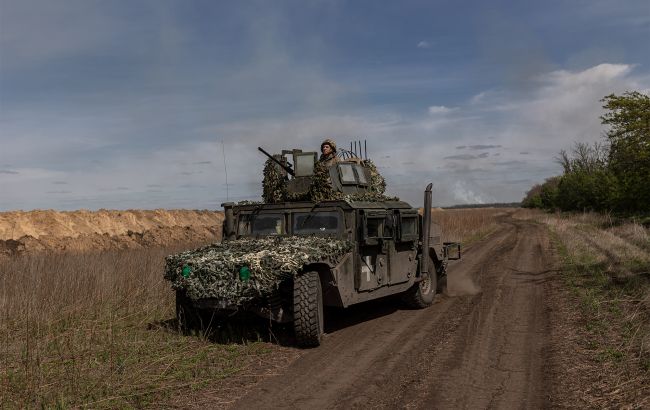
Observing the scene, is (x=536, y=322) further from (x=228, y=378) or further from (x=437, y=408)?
(x=228, y=378)

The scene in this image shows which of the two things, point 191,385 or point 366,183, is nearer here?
point 191,385

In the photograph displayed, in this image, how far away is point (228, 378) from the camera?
606cm

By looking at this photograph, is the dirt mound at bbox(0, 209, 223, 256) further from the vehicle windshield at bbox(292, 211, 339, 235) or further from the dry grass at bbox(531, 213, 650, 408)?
the dry grass at bbox(531, 213, 650, 408)

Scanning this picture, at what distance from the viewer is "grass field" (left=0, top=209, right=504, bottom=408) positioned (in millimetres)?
5559

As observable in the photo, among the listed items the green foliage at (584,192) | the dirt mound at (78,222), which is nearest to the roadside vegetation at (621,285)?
the green foliage at (584,192)

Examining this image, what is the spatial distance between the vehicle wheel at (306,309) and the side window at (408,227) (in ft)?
8.58

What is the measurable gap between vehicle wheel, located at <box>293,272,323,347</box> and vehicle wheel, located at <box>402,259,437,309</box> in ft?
11.0

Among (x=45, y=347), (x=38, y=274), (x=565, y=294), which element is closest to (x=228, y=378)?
(x=45, y=347)

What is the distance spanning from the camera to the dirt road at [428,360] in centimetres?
527

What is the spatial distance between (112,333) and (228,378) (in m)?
2.55

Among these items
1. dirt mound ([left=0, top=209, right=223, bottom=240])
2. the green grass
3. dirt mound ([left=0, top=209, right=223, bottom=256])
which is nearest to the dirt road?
the green grass

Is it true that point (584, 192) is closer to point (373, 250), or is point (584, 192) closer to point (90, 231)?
point (90, 231)

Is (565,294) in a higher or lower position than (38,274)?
lower

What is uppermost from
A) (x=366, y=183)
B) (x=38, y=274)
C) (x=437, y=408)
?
(x=366, y=183)
